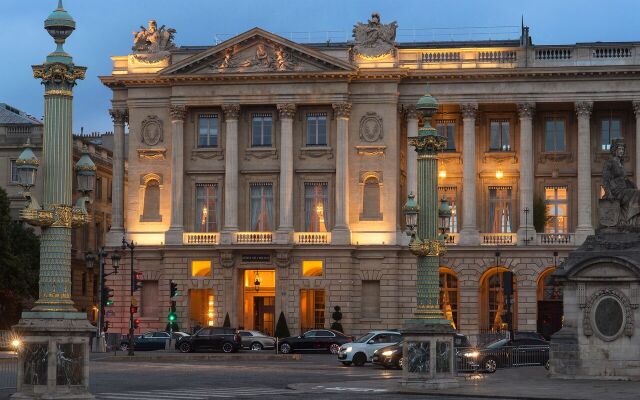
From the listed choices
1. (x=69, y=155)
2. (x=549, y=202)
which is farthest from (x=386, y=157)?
(x=69, y=155)

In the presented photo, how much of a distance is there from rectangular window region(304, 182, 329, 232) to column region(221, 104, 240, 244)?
183 inches

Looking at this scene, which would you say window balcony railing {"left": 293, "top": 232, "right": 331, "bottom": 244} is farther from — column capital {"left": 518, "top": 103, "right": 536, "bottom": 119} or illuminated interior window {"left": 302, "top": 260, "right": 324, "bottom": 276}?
column capital {"left": 518, "top": 103, "right": 536, "bottom": 119}

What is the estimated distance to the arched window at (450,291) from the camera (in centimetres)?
9288

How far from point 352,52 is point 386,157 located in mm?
7244

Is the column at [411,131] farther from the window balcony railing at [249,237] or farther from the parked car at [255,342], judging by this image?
the parked car at [255,342]

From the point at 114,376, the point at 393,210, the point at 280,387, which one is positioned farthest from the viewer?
the point at 393,210

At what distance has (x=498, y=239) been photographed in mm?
92562

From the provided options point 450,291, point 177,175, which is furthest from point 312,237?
point 177,175

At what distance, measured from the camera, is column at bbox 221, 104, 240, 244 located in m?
93.4

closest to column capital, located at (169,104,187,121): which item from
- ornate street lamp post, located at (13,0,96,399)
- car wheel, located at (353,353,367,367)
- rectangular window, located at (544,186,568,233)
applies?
rectangular window, located at (544,186,568,233)

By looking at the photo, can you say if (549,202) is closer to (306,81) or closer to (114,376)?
(306,81)

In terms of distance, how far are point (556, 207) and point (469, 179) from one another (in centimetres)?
631

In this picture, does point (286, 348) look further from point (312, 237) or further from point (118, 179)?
point (118, 179)

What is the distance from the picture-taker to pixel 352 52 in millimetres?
93500
